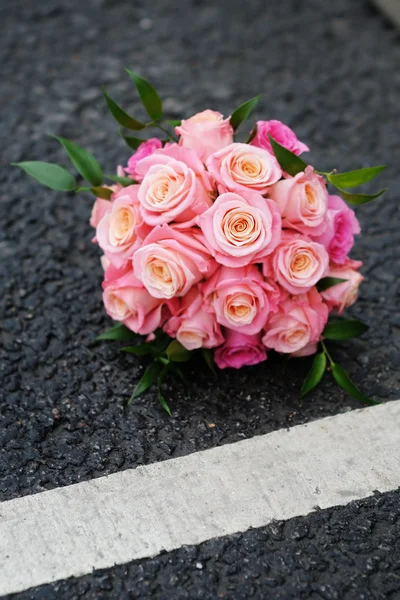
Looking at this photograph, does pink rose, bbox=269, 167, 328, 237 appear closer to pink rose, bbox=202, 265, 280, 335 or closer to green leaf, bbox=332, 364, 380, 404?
pink rose, bbox=202, 265, 280, 335

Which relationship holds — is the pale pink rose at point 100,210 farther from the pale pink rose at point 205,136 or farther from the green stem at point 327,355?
the green stem at point 327,355

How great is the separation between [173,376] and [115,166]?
3.71ft

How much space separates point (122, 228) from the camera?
2068mm

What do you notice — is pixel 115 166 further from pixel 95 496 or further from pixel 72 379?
pixel 95 496

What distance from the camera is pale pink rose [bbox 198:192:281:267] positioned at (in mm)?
1922

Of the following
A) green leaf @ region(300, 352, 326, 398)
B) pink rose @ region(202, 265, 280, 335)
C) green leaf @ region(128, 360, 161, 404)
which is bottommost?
green leaf @ region(128, 360, 161, 404)

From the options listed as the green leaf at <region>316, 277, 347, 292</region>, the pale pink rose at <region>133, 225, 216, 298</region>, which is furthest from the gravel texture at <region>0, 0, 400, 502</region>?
the pale pink rose at <region>133, 225, 216, 298</region>

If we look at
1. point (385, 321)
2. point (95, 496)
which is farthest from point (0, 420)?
point (385, 321)

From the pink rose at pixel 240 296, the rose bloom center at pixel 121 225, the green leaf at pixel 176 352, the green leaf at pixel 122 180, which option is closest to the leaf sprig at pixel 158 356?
the green leaf at pixel 176 352

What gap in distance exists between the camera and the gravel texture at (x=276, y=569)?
1.71 m

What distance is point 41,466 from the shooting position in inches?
78.4

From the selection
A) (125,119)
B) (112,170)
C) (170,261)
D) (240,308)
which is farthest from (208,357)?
(112,170)

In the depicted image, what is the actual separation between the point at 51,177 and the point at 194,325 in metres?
0.59

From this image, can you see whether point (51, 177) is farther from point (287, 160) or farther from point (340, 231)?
point (340, 231)
